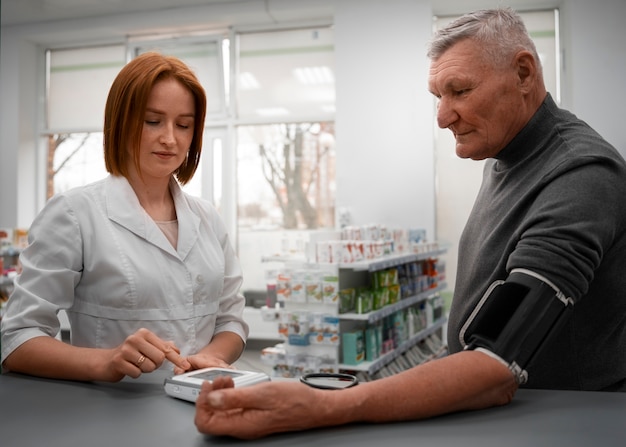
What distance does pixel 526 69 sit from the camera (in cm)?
140

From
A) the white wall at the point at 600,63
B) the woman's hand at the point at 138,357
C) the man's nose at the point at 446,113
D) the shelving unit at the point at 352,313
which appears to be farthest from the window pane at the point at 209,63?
the woman's hand at the point at 138,357

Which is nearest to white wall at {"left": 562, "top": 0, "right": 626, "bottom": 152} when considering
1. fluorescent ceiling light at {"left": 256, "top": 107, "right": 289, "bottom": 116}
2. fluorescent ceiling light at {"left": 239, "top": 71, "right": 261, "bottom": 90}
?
fluorescent ceiling light at {"left": 256, "top": 107, "right": 289, "bottom": 116}

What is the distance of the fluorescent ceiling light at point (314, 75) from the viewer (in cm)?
755

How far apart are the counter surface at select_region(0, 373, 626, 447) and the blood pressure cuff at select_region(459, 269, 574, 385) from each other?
11cm

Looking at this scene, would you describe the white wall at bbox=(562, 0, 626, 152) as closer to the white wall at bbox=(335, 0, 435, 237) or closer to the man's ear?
the white wall at bbox=(335, 0, 435, 237)

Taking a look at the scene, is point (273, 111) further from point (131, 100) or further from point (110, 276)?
point (110, 276)

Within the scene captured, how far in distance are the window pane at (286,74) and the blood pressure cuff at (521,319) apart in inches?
259

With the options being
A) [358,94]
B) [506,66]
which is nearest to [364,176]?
[358,94]

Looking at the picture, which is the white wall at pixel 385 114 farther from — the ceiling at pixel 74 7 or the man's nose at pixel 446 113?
the man's nose at pixel 446 113

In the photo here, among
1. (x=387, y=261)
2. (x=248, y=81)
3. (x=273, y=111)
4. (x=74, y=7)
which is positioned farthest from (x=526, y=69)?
(x=74, y=7)

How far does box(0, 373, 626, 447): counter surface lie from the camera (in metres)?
0.93

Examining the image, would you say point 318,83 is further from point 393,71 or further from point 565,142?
point 565,142

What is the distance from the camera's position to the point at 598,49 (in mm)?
6453

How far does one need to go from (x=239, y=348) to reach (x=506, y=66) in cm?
111
